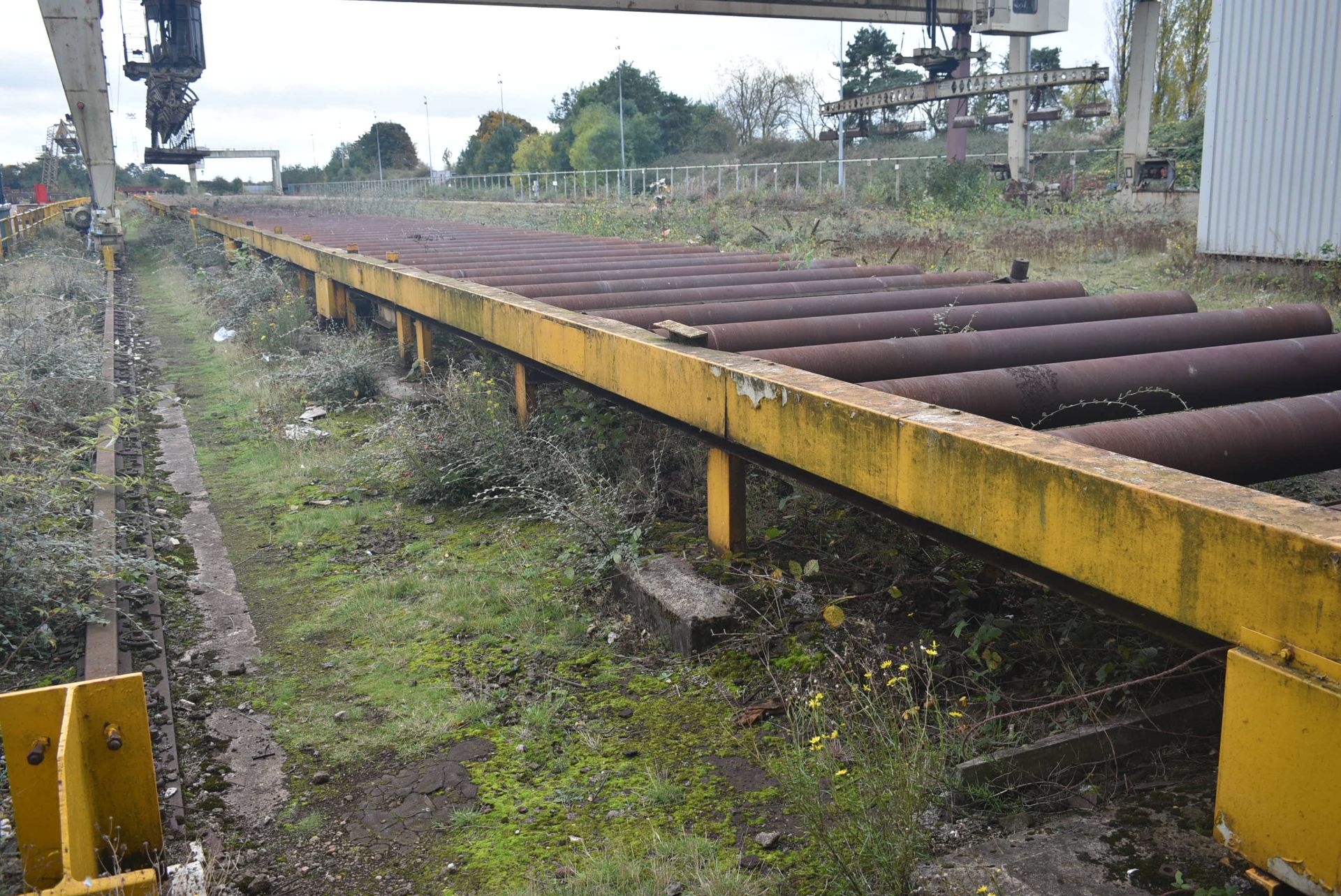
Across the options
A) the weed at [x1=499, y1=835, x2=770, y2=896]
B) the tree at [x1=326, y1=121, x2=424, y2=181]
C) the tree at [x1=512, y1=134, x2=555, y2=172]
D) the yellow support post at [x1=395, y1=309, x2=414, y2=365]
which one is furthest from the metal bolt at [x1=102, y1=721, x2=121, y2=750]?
the tree at [x1=326, y1=121, x2=424, y2=181]

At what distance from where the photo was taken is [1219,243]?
10336 mm

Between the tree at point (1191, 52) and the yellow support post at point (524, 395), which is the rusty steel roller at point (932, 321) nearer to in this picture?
the yellow support post at point (524, 395)

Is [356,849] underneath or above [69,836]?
underneath

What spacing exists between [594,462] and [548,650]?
1506 mm

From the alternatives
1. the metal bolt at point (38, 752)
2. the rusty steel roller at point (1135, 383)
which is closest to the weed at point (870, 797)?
the rusty steel roller at point (1135, 383)

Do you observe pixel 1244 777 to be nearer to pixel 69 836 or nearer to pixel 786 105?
pixel 69 836

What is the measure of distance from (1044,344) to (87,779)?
309 cm

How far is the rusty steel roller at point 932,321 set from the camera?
3.94 metres

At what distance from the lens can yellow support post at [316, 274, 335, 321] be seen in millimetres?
9898

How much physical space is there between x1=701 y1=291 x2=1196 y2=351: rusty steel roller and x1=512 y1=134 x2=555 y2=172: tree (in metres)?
53.6

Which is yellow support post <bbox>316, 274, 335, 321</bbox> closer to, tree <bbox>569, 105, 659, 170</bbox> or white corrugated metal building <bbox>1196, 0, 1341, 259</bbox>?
white corrugated metal building <bbox>1196, 0, 1341, 259</bbox>

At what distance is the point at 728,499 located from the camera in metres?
3.58

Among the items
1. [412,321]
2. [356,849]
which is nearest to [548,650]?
[356,849]

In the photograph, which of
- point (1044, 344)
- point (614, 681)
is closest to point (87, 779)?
point (614, 681)
